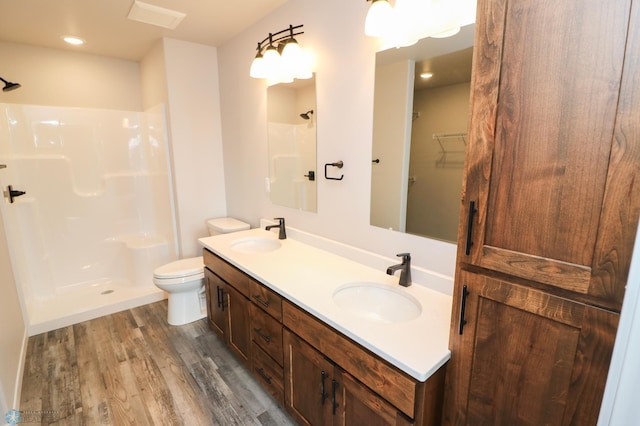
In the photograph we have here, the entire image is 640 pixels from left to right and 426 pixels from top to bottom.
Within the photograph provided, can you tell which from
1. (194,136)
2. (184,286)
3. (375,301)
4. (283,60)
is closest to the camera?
(375,301)

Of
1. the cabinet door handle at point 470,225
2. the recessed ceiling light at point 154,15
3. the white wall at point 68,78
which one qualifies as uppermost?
the recessed ceiling light at point 154,15

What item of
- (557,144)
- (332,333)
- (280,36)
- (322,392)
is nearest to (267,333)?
(322,392)

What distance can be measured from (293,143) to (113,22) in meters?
1.73

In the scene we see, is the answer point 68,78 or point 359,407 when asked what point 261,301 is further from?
point 68,78

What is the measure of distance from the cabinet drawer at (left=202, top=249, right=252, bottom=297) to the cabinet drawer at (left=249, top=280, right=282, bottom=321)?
0.20 ft

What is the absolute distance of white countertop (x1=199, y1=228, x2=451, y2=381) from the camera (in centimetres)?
96

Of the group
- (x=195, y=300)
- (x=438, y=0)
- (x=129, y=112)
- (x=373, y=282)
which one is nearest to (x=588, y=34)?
(x=438, y=0)

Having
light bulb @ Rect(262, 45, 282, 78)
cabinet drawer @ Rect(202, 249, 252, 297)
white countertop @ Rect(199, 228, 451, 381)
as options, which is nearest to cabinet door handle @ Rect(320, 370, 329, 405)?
white countertop @ Rect(199, 228, 451, 381)

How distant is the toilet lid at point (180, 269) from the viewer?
94.6 inches

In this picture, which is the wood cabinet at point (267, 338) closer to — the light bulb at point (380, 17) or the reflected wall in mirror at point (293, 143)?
the reflected wall in mirror at point (293, 143)

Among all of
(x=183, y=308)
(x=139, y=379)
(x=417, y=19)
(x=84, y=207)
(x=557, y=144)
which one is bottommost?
(x=139, y=379)

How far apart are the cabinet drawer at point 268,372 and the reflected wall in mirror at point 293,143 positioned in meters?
0.96

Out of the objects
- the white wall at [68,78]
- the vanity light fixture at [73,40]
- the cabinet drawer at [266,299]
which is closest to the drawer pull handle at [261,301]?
the cabinet drawer at [266,299]

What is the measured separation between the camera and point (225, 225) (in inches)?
112
